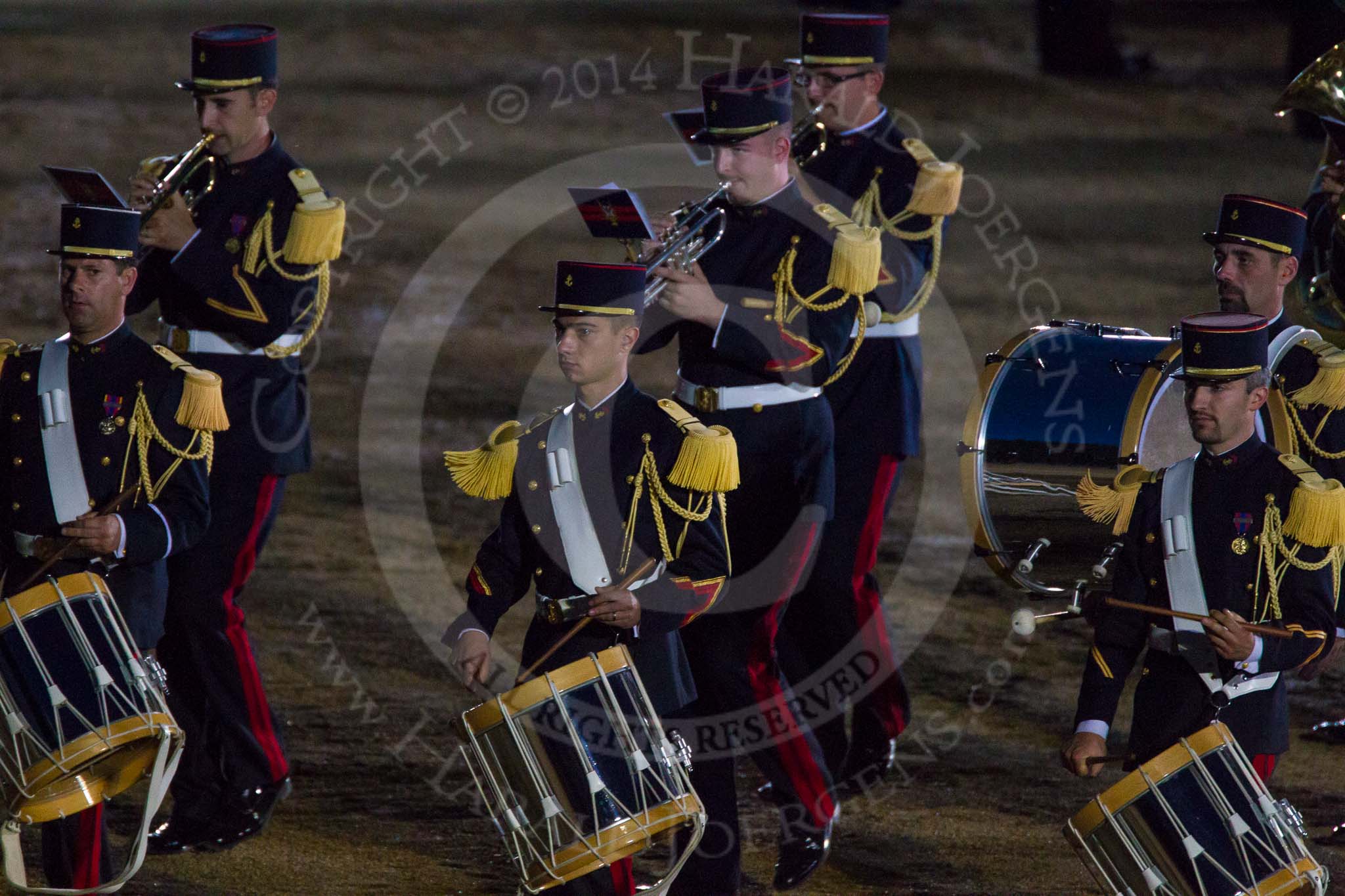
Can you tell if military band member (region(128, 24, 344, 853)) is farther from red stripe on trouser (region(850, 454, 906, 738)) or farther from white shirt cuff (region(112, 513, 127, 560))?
red stripe on trouser (region(850, 454, 906, 738))

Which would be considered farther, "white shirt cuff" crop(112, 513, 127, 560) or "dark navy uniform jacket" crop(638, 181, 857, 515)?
"dark navy uniform jacket" crop(638, 181, 857, 515)

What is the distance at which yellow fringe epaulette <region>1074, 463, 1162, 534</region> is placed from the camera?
4543 millimetres

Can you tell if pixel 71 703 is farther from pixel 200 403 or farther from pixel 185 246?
pixel 185 246

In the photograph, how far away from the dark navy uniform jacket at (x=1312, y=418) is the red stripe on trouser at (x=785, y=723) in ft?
4.46

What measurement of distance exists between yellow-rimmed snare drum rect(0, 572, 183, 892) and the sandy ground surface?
32.3 inches

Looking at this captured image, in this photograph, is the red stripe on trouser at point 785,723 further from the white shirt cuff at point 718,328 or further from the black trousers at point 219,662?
the black trousers at point 219,662

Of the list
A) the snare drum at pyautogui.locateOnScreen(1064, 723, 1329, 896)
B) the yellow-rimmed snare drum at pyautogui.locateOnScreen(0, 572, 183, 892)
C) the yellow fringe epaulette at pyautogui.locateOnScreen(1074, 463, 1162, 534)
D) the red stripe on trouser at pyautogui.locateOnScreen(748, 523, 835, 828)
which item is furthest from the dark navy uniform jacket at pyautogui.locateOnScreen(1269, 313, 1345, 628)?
the yellow-rimmed snare drum at pyautogui.locateOnScreen(0, 572, 183, 892)

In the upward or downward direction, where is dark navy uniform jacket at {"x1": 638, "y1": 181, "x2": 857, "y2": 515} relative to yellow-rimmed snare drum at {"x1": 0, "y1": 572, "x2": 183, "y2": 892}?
upward

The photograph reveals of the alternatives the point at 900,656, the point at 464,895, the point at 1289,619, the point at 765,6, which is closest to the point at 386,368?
the point at 900,656

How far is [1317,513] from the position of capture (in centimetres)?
423

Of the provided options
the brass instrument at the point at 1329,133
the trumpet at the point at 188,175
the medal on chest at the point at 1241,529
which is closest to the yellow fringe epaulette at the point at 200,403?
the trumpet at the point at 188,175

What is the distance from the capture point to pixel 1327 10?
459 inches

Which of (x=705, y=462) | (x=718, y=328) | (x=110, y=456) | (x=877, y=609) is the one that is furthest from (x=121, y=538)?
(x=877, y=609)

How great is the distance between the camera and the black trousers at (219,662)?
18.2ft
